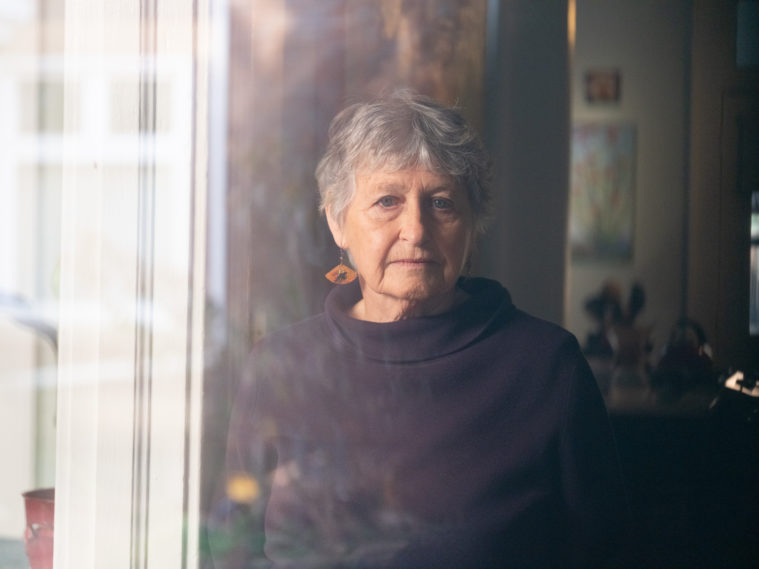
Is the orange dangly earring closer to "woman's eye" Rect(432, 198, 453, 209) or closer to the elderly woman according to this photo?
the elderly woman

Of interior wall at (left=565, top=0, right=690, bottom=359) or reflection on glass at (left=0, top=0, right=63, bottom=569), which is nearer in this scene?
interior wall at (left=565, top=0, right=690, bottom=359)

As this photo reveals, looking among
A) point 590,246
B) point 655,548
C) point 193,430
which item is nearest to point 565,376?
point 590,246

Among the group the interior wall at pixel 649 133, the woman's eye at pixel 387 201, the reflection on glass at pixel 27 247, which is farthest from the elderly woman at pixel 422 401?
the reflection on glass at pixel 27 247

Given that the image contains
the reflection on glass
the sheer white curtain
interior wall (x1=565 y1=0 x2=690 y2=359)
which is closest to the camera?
interior wall (x1=565 y1=0 x2=690 y2=359)

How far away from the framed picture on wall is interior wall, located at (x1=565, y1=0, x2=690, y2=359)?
0.5 inches

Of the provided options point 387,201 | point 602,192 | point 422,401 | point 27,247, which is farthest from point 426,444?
point 27,247

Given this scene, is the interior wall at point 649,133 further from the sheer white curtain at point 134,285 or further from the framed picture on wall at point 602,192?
the sheer white curtain at point 134,285

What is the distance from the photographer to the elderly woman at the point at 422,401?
3.89 ft

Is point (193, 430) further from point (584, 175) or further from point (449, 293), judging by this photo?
point (584, 175)

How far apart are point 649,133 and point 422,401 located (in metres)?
0.65

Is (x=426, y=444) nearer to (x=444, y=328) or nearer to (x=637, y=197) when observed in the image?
(x=444, y=328)

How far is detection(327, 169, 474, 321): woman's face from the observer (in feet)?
3.92

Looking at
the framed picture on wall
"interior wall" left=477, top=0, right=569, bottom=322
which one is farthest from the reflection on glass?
the framed picture on wall

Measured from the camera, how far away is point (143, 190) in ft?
4.51
